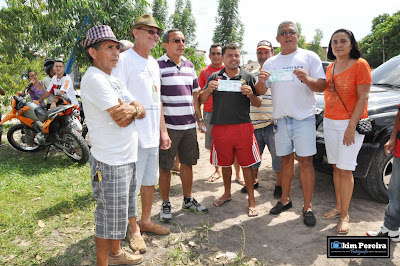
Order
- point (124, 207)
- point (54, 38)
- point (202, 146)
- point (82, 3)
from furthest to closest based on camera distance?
1. point (202, 146)
2. point (54, 38)
3. point (82, 3)
4. point (124, 207)

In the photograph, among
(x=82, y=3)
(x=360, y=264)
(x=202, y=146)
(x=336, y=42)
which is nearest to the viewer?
(x=360, y=264)

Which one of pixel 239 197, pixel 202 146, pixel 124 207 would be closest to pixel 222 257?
pixel 124 207

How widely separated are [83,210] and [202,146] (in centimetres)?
373

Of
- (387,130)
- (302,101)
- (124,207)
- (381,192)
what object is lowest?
(381,192)

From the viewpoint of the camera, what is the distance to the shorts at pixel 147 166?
2977mm

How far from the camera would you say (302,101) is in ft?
11.0

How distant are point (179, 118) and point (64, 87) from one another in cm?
379

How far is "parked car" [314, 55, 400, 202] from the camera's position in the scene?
3369 millimetres

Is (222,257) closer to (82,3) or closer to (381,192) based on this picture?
(381,192)

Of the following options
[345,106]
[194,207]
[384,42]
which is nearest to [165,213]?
[194,207]

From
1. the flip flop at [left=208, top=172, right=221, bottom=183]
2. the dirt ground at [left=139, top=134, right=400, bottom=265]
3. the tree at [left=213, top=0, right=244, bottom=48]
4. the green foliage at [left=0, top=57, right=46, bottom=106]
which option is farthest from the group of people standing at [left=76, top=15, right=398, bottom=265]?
the tree at [left=213, top=0, right=244, bottom=48]

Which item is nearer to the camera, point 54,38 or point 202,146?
point 54,38

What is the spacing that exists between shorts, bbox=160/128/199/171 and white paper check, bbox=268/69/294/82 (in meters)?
1.13

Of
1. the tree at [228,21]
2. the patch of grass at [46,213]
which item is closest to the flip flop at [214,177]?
the patch of grass at [46,213]
